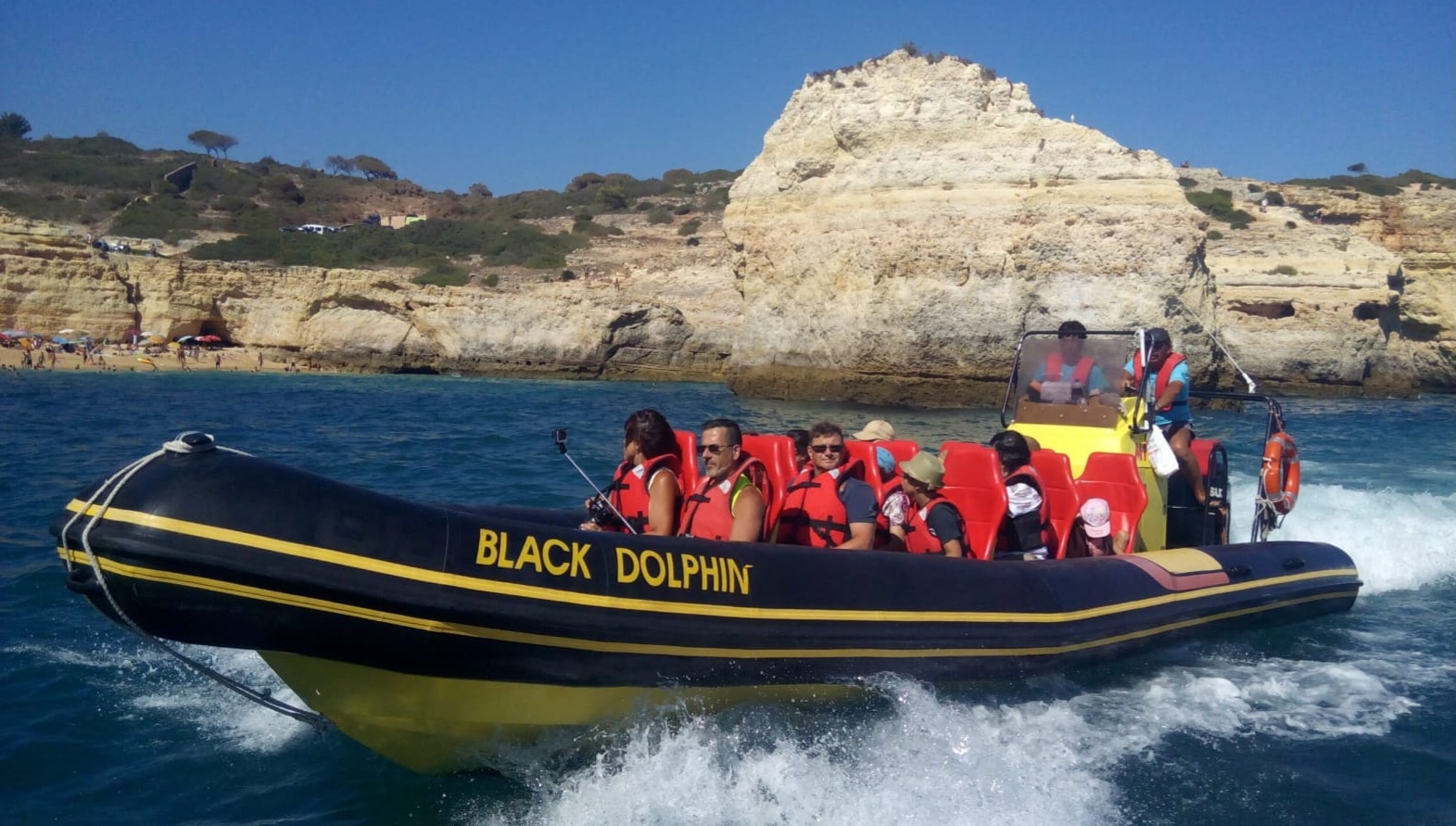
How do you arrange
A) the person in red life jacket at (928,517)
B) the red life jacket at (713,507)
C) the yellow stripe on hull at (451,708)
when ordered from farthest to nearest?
the person in red life jacket at (928,517) → the red life jacket at (713,507) → the yellow stripe on hull at (451,708)

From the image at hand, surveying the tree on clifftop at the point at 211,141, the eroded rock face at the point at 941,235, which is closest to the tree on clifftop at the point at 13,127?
the tree on clifftop at the point at 211,141

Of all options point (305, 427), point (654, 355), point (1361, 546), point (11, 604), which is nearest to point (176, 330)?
point (654, 355)

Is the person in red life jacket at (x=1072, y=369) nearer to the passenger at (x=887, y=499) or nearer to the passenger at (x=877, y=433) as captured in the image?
the passenger at (x=877, y=433)

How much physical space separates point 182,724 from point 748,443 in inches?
136

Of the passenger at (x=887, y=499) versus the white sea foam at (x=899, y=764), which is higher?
the passenger at (x=887, y=499)

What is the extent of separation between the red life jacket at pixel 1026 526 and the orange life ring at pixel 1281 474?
2.93m

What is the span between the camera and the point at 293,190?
246 ft

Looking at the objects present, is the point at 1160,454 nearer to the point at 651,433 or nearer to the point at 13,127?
the point at 651,433

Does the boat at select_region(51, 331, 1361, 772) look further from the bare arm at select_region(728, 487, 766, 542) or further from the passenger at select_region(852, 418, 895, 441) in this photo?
the passenger at select_region(852, 418, 895, 441)

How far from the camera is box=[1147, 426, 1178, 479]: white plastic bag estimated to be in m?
7.48

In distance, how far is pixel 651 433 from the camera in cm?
564

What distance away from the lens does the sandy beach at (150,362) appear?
33188mm

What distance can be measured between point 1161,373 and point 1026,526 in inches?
81.6

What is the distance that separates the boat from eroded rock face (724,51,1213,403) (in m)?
18.6
